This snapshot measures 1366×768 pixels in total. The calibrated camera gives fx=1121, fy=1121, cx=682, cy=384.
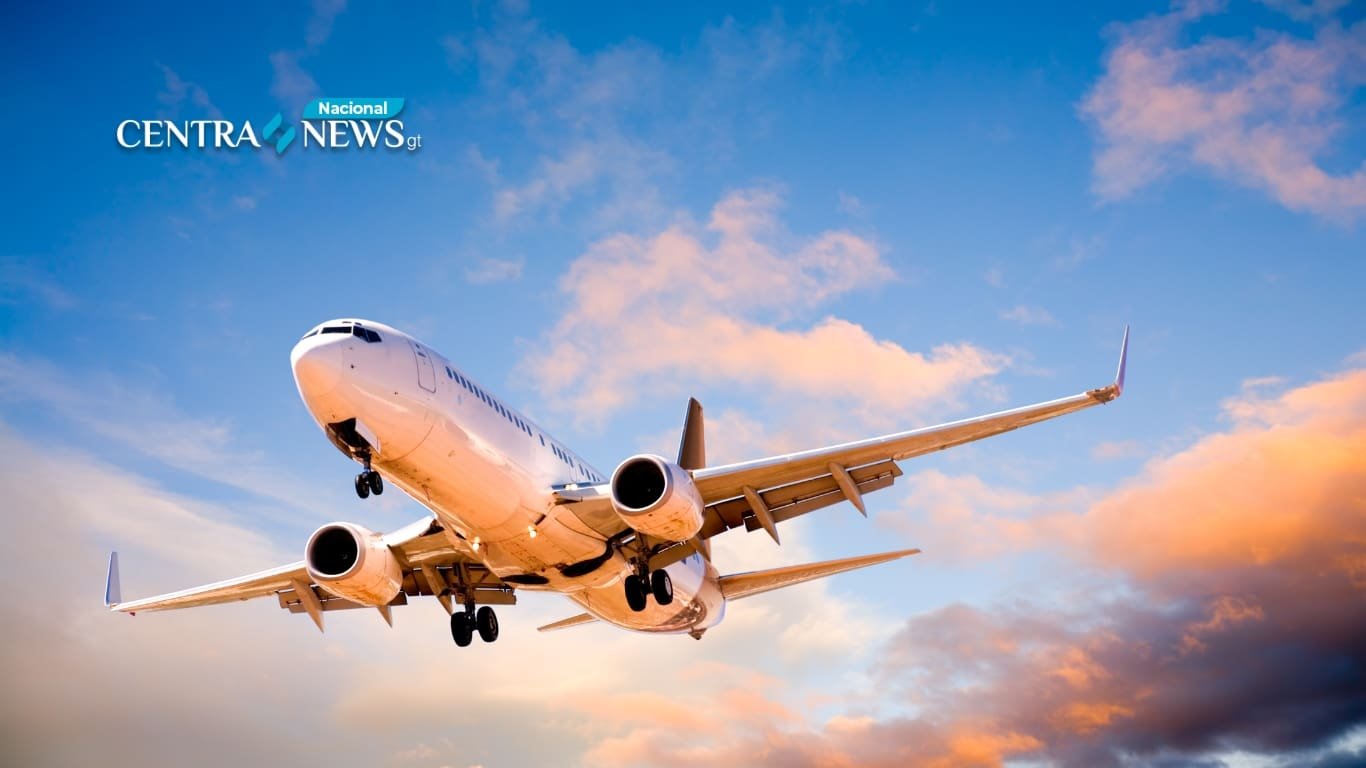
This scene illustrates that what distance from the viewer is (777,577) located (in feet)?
99.1

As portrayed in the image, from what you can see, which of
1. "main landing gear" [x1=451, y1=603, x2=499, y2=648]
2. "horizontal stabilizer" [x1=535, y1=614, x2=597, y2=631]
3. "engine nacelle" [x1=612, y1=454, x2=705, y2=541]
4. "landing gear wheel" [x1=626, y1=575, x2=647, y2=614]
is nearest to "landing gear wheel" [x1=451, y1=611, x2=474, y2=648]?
"main landing gear" [x1=451, y1=603, x2=499, y2=648]

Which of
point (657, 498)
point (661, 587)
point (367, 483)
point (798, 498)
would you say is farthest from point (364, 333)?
point (798, 498)

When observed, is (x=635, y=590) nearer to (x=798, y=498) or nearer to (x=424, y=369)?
(x=798, y=498)

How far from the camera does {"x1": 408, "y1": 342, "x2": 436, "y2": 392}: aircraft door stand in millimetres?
20984

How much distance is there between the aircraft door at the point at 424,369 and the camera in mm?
20984

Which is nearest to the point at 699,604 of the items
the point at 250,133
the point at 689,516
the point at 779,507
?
the point at 779,507

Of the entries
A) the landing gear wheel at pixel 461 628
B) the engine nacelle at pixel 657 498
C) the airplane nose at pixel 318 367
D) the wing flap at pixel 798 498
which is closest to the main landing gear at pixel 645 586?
the wing flap at pixel 798 498

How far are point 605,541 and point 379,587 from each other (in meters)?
5.81

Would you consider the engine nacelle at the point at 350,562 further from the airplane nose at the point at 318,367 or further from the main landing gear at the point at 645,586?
the airplane nose at the point at 318,367

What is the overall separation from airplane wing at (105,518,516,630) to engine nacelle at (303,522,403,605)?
640 millimetres

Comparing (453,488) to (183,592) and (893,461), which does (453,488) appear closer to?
(893,461)

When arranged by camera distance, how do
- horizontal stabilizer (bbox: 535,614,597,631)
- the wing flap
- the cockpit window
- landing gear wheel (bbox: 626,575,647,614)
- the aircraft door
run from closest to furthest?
the cockpit window
the aircraft door
the wing flap
landing gear wheel (bbox: 626,575,647,614)
horizontal stabilizer (bbox: 535,614,597,631)

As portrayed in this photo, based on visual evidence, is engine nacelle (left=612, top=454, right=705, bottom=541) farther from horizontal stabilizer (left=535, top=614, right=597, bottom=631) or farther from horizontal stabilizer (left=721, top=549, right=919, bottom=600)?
horizontal stabilizer (left=535, top=614, right=597, bottom=631)

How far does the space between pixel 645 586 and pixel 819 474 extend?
483 cm
